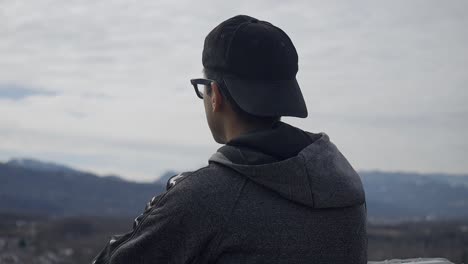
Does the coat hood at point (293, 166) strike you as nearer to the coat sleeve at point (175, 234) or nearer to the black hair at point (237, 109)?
the black hair at point (237, 109)

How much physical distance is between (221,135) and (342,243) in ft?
1.90

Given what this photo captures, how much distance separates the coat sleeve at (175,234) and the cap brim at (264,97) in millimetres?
374

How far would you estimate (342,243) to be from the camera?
7.73 ft

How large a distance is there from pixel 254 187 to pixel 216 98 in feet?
1.27

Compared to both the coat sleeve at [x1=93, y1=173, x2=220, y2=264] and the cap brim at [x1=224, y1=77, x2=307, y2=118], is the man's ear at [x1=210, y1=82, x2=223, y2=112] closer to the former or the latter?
→ the cap brim at [x1=224, y1=77, x2=307, y2=118]

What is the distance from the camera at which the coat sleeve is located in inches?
85.3

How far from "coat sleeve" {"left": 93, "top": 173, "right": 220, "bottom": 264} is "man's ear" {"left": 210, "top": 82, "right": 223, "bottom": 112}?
1.21 ft

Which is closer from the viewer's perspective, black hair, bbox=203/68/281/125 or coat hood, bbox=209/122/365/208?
coat hood, bbox=209/122/365/208

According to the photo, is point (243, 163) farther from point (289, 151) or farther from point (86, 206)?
point (86, 206)

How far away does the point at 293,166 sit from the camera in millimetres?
2225

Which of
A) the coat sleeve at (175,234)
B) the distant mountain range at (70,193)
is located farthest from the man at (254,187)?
the distant mountain range at (70,193)

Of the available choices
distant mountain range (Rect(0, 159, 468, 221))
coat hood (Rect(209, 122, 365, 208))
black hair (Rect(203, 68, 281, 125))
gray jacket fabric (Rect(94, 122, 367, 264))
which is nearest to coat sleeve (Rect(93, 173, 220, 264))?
gray jacket fabric (Rect(94, 122, 367, 264))

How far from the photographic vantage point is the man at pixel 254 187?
218 cm

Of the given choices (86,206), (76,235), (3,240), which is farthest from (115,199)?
(3,240)
